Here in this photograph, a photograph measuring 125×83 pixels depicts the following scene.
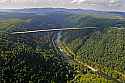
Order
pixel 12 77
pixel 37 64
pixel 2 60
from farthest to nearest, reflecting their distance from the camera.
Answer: pixel 37 64 → pixel 2 60 → pixel 12 77

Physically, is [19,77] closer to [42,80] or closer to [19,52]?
[42,80]

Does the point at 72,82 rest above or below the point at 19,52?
below

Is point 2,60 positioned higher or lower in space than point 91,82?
higher

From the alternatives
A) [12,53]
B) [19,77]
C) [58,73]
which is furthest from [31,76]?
[12,53]

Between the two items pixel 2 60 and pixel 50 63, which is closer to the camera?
pixel 2 60

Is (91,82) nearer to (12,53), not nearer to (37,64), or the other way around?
(37,64)

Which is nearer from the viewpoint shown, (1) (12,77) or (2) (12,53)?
(1) (12,77)

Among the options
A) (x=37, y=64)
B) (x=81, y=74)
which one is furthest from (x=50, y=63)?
(x=81, y=74)

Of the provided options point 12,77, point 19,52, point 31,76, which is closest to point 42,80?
point 31,76

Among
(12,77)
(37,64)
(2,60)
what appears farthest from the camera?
(37,64)
